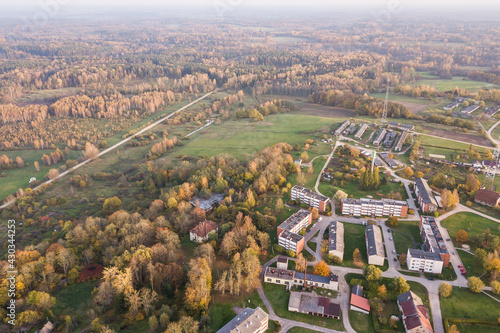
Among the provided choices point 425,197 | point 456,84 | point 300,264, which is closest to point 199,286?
point 300,264

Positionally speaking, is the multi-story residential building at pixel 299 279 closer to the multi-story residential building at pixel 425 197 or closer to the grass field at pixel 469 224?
the grass field at pixel 469 224

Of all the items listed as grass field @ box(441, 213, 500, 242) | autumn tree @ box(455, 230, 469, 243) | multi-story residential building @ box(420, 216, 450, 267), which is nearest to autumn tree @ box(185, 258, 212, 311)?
multi-story residential building @ box(420, 216, 450, 267)

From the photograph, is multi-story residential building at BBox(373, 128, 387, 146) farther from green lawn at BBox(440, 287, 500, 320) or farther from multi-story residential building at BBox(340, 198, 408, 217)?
green lawn at BBox(440, 287, 500, 320)

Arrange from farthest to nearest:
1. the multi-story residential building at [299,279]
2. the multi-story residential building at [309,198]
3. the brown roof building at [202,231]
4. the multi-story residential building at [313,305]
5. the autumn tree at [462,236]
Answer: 1. the multi-story residential building at [309,198]
2. the brown roof building at [202,231]
3. the autumn tree at [462,236]
4. the multi-story residential building at [299,279]
5. the multi-story residential building at [313,305]

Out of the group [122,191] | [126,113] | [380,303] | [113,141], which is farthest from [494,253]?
[126,113]

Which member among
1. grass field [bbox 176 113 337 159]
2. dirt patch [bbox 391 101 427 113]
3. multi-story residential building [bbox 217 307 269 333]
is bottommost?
grass field [bbox 176 113 337 159]

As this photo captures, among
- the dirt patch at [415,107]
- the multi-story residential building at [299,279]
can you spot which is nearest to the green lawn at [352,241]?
the multi-story residential building at [299,279]
